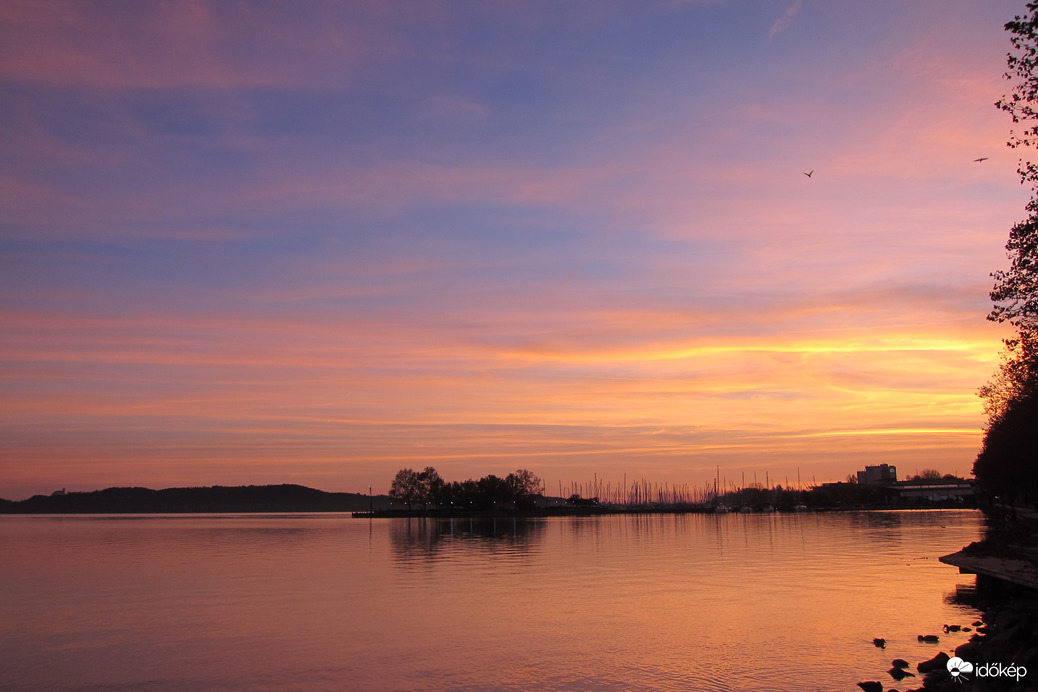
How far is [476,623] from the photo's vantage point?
41.7 metres

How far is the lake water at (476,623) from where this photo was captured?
3094 cm

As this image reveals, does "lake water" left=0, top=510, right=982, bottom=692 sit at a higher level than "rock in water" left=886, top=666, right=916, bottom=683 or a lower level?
lower

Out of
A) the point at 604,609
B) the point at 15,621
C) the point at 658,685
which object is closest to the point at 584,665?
the point at 658,685

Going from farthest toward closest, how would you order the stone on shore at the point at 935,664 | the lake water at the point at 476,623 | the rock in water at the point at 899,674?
the lake water at the point at 476,623
the stone on shore at the point at 935,664
the rock in water at the point at 899,674

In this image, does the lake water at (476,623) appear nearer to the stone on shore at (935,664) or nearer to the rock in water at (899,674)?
the rock in water at (899,674)

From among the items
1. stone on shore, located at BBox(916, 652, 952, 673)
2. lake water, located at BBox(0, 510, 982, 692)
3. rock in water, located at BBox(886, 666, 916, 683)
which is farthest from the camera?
→ lake water, located at BBox(0, 510, 982, 692)

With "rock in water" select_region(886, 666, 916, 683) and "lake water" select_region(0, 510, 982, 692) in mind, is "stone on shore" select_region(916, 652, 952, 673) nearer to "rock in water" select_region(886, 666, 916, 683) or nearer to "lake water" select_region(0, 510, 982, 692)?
"rock in water" select_region(886, 666, 916, 683)

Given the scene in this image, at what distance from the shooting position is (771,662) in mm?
32500

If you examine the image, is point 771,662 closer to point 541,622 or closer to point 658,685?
point 658,685

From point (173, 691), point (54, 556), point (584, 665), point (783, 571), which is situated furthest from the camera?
point (54, 556)

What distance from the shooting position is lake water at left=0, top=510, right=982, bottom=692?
102ft

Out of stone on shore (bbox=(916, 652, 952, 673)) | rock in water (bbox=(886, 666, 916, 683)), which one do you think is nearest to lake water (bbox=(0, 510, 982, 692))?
rock in water (bbox=(886, 666, 916, 683))

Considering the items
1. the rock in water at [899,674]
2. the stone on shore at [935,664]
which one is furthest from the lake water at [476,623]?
the stone on shore at [935,664]

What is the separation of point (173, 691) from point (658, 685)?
18040 mm
